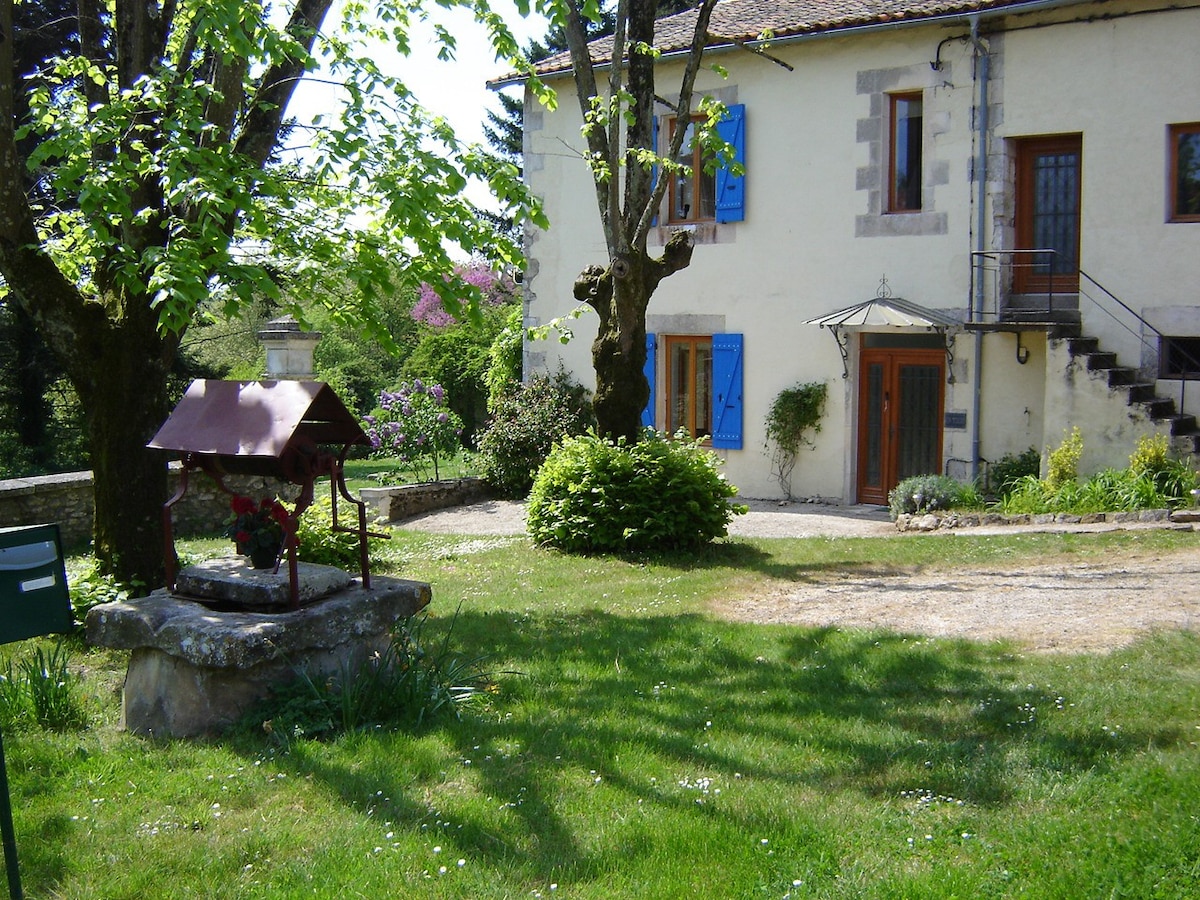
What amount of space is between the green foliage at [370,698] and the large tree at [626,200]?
5811 mm

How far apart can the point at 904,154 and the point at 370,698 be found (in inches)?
455

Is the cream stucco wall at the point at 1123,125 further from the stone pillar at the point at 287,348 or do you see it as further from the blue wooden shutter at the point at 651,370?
the stone pillar at the point at 287,348

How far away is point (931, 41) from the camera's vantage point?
14.0m

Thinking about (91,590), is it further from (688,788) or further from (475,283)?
(475,283)

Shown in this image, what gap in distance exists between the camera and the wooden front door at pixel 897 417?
14.4 meters

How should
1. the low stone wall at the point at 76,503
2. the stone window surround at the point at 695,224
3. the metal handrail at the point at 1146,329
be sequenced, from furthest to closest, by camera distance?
the stone window surround at the point at 695,224 < the metal handrail at the point at 1146,329 < the low stone wall at the point at 76,503

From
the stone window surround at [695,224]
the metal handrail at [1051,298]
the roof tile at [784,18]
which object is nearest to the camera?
the metal handrail at [1051,298]

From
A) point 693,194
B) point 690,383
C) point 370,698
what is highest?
point 693,194

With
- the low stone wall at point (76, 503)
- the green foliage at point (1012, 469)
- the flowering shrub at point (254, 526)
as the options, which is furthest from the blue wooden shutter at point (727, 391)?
the flowering shrub at point (254, 526)

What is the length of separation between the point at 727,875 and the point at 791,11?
14427 millimetres

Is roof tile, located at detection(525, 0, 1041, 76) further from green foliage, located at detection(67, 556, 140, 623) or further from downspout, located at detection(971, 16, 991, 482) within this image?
green foliage, located at detection(67, 556, 140, 623)

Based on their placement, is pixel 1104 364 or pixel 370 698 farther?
pixel 1104 364

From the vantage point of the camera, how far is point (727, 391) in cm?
1575

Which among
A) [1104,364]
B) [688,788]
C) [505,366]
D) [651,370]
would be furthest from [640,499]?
[505,366]
